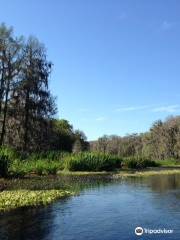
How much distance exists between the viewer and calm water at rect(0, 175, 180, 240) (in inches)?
527

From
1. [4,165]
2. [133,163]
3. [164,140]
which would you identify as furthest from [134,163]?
[164,140]

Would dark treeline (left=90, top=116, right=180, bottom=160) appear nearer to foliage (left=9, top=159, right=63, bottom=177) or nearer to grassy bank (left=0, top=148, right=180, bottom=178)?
grassy bank (left=0, top=148, right=180, bottom=178)

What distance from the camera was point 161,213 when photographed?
16984 millimetres

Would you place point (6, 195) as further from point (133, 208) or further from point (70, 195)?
point (133, 208)

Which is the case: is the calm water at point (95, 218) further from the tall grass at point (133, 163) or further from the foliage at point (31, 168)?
the tall grass at point (133, 163)

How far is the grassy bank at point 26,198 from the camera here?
18562 mm

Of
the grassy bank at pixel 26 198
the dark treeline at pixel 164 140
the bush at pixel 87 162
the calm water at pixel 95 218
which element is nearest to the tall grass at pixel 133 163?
the bush at pixel 87 162

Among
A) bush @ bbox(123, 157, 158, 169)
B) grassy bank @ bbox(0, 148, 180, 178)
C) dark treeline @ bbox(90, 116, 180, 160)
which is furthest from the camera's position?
dark treeline @ bbox(90, 116, 180, 160)

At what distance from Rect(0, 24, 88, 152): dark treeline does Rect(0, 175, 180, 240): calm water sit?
3233 centimetres

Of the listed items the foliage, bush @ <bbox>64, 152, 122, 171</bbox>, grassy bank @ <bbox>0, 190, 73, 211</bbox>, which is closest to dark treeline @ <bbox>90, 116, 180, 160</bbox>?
bush @ <bbox>64, 152, 122, 171</bbox>

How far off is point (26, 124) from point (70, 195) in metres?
31.6

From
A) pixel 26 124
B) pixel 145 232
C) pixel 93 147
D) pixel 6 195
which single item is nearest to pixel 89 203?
pixel 6 195

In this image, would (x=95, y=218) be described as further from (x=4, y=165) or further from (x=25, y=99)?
(x=25, y=99)

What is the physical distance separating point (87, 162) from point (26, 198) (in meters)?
23.8
